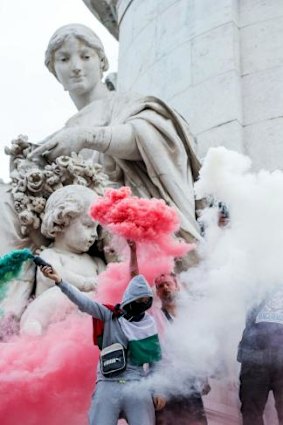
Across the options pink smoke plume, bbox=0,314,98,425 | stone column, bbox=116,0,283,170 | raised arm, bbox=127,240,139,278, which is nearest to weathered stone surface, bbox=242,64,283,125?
stone column, bbox=116,0,283,170

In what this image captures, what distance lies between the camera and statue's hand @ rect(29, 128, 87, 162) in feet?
18.1

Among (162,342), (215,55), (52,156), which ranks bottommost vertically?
(162,342)

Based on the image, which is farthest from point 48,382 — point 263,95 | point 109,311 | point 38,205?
point 263,95

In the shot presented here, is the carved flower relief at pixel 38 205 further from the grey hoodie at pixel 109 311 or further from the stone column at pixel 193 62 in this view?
the stone column at pixel 193 62

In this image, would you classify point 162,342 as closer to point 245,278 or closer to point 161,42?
point 245,278

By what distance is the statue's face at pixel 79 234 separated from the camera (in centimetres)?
487

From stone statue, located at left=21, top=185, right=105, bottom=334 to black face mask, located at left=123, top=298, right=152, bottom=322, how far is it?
94cm

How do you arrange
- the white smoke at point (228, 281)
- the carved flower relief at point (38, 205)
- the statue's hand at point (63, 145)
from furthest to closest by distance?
the statue's hand at point (63, 145), the carved flower relief at point (38, 205), the white smoke at point (228, 281)

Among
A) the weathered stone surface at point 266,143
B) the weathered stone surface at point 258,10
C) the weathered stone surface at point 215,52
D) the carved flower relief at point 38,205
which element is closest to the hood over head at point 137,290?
the carved flower relief at point 38,205

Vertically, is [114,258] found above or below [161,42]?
below

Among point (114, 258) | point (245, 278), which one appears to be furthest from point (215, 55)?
point (245, 278)

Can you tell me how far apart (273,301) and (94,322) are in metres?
0.80

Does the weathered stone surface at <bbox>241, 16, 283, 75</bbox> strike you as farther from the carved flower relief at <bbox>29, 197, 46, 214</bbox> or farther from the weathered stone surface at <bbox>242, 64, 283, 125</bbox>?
the carved flower relief at <bbox>29, 197, 46, 214</bbox>

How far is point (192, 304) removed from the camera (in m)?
3.94
